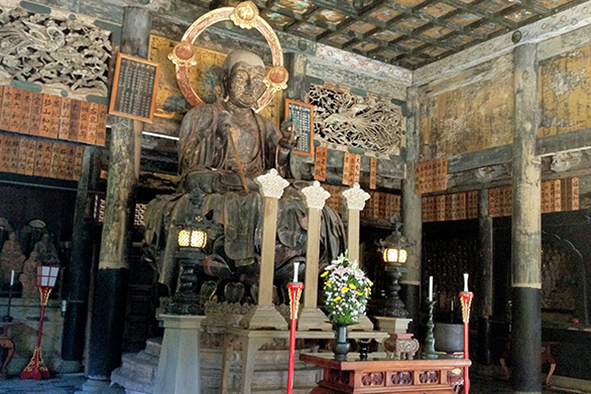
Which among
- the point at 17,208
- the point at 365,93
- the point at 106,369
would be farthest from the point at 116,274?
the point at 365,93

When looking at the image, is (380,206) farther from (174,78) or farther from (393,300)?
(174,78)

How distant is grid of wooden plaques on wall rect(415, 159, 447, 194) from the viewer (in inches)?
311

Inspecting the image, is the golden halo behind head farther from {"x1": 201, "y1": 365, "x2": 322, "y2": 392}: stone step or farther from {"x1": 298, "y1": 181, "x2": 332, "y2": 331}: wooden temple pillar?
{"x1": 201, "y1": 365, "x2": 322, "y2": 392}: stone step

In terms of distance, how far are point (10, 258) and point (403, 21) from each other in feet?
20.3

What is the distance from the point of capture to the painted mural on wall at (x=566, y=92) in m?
6.43

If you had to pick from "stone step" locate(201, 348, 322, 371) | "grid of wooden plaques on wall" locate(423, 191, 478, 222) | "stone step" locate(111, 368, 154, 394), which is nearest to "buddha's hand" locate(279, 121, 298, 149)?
A: "stone step" locate(201, 348, 322, 371)

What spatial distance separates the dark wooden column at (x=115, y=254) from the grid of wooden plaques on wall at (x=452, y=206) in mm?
5804

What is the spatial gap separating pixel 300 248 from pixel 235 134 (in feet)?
6.10

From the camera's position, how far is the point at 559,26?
659 centimetres

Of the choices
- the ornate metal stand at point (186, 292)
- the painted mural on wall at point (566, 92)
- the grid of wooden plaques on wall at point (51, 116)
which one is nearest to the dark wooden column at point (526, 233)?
the painted mural on wall at point (566, 92)

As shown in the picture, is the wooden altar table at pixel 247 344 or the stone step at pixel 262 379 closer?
the wooden altar table at pixel 247 344

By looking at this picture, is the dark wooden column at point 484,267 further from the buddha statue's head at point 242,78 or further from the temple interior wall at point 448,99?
the buddha statue's head at point 242,78

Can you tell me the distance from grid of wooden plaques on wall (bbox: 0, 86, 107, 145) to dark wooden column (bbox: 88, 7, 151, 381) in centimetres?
23

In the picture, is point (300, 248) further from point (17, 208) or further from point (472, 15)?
point (17, 208)
